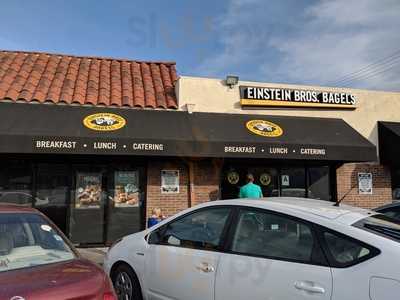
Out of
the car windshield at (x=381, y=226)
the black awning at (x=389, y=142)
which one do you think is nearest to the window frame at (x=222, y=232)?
the car windshield at (x=381, y=226)

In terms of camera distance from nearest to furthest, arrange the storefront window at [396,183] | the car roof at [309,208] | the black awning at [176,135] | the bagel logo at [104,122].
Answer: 1. the car roof at [309,208]
2. the black awning at [176,135]
3. the bagel logo at [104,122]
4. the storefront window at [396,183]

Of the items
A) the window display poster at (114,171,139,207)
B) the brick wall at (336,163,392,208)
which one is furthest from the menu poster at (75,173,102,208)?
the brick wall at (336,163,392,208)

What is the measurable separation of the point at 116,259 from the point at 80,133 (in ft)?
15.5

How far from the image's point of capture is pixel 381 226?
3.87 metres

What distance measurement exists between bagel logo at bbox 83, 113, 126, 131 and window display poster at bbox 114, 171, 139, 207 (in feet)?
4.57

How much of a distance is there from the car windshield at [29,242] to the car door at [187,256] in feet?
4.05

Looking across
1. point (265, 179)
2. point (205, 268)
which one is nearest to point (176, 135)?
point (265, 179)

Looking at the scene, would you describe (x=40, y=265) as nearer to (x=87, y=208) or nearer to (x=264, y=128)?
(x=87, y=208)

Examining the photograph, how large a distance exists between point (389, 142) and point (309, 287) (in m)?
10.2

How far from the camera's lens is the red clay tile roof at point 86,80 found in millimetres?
11172

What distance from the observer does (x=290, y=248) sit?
13.0 feet

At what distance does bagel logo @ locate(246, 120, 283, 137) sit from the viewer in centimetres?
1129

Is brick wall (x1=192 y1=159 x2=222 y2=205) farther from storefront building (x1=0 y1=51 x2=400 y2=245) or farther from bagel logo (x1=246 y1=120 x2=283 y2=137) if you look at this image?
bagel logo (x1=246 y1=120 x2=283 y2=137)

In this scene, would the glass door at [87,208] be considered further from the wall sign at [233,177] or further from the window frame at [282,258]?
the window frame at [282,258]
